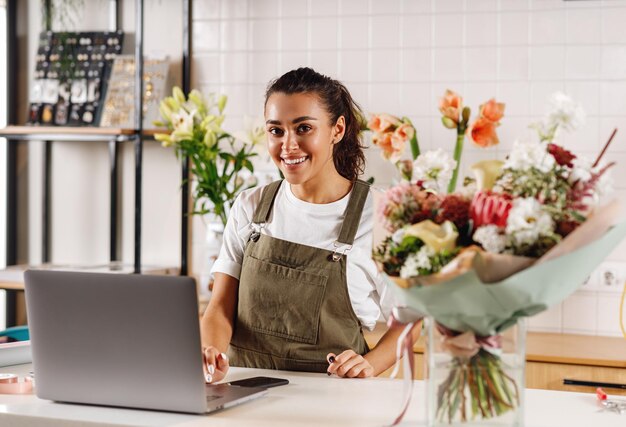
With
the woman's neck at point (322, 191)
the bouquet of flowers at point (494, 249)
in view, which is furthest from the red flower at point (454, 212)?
the woman's neck at point (322, 191)

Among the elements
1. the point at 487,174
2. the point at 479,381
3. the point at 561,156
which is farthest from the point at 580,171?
the point at 479,381

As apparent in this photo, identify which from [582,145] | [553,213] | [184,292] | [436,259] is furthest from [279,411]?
[582,145]

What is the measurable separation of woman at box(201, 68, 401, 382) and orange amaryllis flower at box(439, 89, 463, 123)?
71 cm

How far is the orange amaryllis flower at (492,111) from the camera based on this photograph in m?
2.99

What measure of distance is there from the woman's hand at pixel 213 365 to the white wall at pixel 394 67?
176 centimetres

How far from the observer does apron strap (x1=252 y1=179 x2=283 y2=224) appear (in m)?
2.46

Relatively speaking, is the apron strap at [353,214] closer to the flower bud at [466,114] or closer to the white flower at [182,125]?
the flower bud at [466,114]

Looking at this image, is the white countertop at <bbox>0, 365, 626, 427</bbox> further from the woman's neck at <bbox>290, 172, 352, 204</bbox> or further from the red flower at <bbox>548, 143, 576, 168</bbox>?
the woman's neck at <bbox>290, 172, 352, 204</bbox>

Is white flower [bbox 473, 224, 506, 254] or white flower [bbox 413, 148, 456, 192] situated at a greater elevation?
white flower [bbox 413, 148, 456, 192]

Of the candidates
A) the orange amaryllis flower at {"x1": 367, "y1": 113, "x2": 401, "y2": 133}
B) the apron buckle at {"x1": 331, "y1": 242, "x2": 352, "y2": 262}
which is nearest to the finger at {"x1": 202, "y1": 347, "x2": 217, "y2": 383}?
the apron buckle at {"x1": 331, "y1": 242, "x2": 352, "y2": 262}

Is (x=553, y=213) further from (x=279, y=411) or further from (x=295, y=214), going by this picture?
→ (x=295, y=214)

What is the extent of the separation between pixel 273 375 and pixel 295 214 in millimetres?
527

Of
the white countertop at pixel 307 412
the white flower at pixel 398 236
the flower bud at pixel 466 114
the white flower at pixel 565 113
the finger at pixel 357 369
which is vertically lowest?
the white countertop at pixel 307 412

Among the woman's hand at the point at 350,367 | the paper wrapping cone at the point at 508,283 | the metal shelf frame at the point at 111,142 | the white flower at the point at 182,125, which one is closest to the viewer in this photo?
the paper wrapping cone at the point at 508,283
